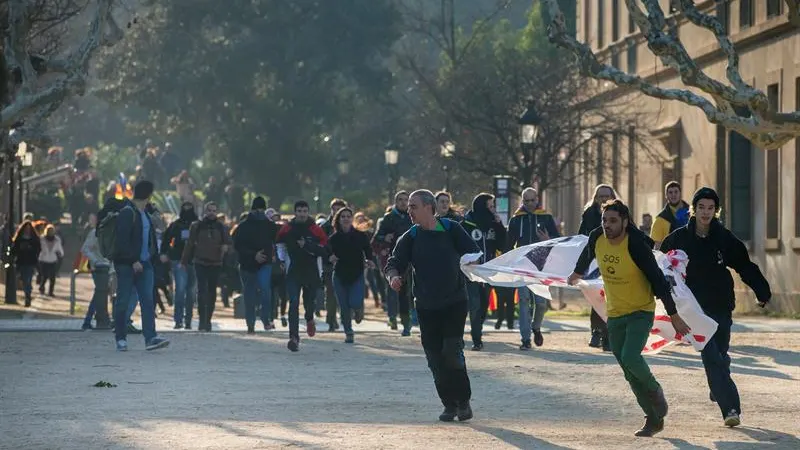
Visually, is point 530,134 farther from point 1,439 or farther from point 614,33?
point 1,439

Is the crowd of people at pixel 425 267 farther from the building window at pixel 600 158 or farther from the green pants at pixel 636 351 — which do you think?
the building window at pixel 600 158

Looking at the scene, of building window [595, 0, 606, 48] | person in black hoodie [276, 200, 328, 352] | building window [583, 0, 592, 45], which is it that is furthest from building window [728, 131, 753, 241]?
person in black hoodie [276, 200, 328, 352]

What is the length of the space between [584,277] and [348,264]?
883cm

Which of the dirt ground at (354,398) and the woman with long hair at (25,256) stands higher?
the woman with long hair at (25,256)

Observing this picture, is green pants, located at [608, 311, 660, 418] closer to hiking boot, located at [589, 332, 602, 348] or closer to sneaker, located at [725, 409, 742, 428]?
sneaker, located at [725, 409, 742, 428]

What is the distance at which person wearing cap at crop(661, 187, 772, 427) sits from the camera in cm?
1311

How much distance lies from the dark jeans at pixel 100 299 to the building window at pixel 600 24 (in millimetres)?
23175

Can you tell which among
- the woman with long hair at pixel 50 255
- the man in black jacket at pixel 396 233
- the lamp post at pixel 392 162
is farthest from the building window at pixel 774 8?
the lamp post at pixel 392 162

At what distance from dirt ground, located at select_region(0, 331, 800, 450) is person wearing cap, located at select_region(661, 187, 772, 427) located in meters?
0.52

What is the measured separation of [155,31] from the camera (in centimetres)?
7375

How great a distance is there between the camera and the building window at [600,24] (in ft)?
156

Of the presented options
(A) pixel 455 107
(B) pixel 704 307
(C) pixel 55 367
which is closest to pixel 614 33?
(A) pixel 455 107

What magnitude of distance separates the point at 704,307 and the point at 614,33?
109 ft

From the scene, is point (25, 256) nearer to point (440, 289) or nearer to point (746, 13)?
point (746, 13)
